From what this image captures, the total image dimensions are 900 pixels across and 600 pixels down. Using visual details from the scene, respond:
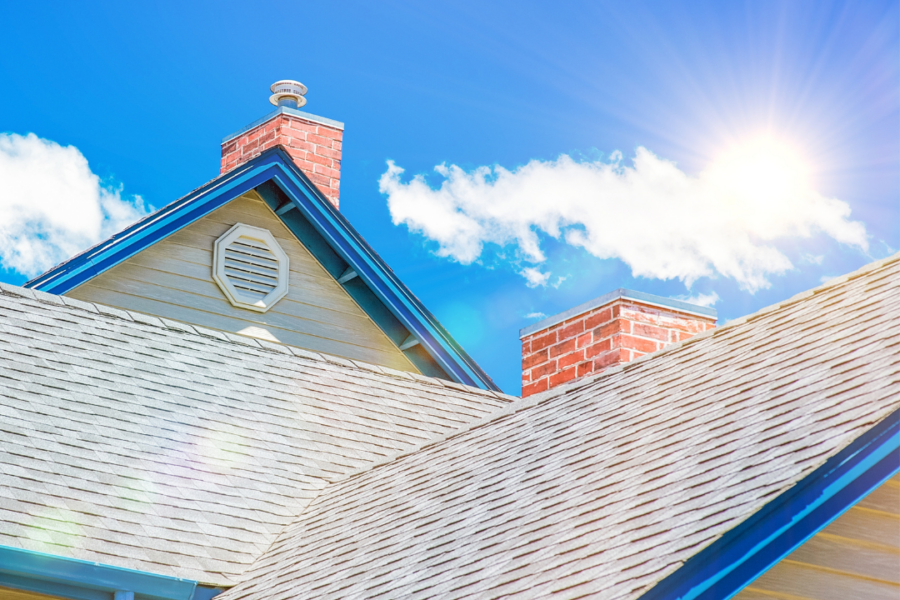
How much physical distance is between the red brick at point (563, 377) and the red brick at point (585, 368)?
2.8 inches

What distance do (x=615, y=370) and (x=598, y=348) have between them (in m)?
1.17

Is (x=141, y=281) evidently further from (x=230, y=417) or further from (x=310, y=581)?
(x=310, y=581)

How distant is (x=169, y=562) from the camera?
6961 mm

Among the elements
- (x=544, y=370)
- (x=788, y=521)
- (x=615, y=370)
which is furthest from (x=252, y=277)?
(x=788, y=521)

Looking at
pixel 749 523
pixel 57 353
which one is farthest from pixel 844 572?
pixel 57 353

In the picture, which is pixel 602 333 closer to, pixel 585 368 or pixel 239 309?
pixel 585 368

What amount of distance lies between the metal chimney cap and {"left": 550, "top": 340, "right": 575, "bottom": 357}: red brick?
6.24 meters

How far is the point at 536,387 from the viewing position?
9.70 metres

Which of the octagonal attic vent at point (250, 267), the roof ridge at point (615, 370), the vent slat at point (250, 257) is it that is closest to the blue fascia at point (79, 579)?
the roof ridge at point (615, 370)

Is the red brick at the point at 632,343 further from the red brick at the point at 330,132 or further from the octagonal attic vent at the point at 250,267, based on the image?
the red brick at the point at 330,132

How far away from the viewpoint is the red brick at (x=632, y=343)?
880 cm

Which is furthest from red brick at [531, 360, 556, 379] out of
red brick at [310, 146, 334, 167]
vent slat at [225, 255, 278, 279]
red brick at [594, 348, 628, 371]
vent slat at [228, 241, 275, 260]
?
red brick at [310, 146, 334, 167]

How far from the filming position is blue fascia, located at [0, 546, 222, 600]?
642cm

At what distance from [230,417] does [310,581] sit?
2.76 m
